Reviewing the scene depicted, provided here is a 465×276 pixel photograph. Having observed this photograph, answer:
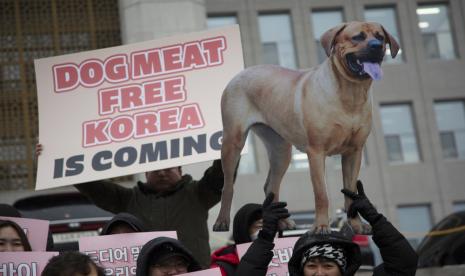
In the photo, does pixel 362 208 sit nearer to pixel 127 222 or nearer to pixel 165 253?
pixel 165 253

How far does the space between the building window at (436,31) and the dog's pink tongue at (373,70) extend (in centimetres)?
1960

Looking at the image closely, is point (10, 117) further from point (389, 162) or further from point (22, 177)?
point (389, 162)

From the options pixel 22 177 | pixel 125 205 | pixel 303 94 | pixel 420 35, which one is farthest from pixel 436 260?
pixel 420 35

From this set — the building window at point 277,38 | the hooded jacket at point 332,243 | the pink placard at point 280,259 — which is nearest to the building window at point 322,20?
the building window at point 277,38

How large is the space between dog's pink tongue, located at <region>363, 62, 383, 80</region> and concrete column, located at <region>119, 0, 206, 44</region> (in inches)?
443

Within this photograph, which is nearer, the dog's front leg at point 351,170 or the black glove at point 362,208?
the black glove at point 362,208

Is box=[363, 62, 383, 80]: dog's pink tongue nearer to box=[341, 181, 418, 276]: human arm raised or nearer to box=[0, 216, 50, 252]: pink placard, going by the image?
box=[341, 181, 418, 276]: human arm raised

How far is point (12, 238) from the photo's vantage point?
462 cm

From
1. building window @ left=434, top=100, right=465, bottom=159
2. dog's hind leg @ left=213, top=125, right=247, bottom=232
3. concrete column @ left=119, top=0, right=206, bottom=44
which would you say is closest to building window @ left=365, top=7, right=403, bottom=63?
building window @ left=434, top=100, right=465, bottom=159

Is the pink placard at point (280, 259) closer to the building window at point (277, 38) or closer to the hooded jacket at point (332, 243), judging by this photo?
the hooded jacket at point (332, 243)

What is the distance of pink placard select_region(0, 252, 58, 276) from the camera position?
4.42 m

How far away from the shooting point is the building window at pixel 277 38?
73.3 ft

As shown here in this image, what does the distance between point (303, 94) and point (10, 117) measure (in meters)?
12.5

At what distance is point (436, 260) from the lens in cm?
767
